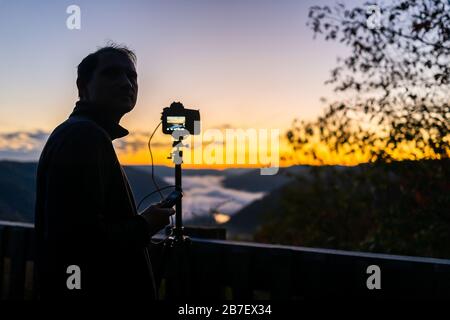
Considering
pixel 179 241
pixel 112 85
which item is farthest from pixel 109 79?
pixel 179 241

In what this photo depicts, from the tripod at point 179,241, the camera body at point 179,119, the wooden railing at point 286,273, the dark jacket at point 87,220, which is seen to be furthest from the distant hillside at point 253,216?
the dark jacket at point 87,220

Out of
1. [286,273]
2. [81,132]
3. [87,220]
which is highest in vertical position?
[81,132]

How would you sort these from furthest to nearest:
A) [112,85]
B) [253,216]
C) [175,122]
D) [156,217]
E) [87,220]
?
[253,216] → [175,122] → [112,85] → [156,217] → [87,220]

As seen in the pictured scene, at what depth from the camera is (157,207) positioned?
212cm

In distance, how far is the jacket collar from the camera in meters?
2.12

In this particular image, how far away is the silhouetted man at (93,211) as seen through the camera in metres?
1.84

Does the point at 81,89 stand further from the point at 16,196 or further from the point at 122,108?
the point at 16,196

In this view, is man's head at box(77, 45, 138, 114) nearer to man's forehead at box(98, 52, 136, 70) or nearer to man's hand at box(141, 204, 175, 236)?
man's forehead at box(98, 52, 136, 70)

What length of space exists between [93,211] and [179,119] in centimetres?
89

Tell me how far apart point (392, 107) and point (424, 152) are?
0.63m

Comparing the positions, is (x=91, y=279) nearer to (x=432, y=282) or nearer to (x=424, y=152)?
(x=432, y=282)

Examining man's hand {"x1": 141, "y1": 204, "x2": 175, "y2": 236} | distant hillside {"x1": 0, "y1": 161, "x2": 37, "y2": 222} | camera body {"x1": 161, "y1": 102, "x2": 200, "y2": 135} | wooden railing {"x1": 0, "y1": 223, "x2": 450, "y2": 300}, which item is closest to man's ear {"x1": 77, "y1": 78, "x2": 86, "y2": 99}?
camera body {"x1": 161, "y1": 102, "x2": 200, "y2": 135}

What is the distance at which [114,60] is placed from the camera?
221cm

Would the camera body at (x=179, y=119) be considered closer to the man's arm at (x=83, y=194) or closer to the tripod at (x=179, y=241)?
the tripod at (x=179, y=241)
